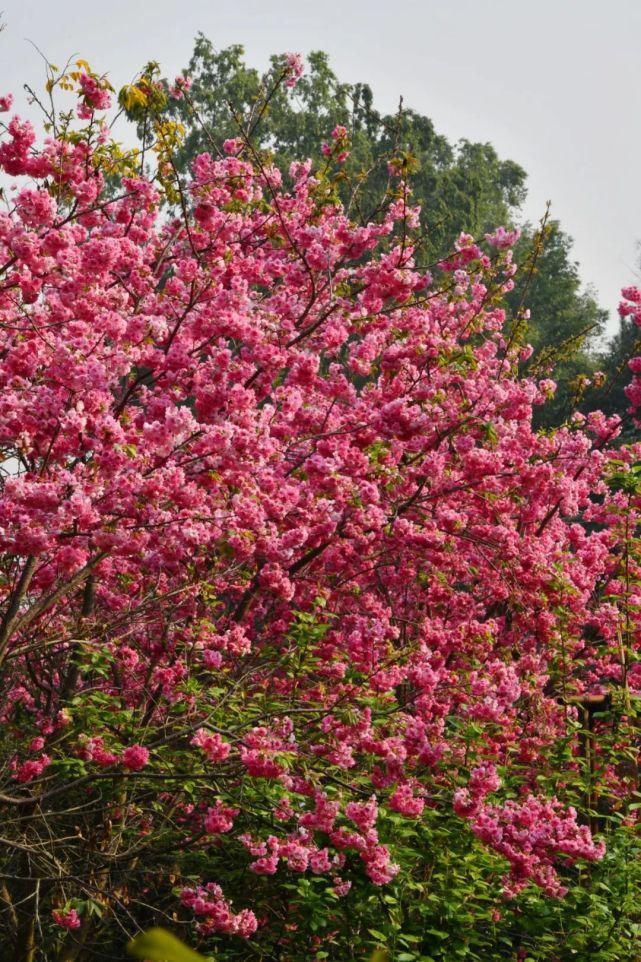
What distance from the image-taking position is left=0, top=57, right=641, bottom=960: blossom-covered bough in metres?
5.30

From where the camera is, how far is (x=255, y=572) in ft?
23.8

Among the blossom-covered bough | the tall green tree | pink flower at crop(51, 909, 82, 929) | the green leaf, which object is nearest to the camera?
the green leaf

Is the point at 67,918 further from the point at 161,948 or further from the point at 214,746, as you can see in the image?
the point at 161,948

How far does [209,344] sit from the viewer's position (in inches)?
245

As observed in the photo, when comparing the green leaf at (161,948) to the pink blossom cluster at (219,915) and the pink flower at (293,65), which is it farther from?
the pink flower at (293,65)

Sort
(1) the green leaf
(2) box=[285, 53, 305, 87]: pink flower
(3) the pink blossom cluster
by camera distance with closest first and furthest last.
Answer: (1) the green leaf < (3) the pink blossom cluster < (2) box=[285, 53, 305, 87]: pink flower

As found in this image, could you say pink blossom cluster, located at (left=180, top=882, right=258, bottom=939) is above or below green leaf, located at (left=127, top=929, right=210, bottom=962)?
below

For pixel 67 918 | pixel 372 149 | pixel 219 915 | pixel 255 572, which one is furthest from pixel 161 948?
pixel 372 149

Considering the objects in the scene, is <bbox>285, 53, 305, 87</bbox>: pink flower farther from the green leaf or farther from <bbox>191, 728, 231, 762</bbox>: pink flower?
the green leaf

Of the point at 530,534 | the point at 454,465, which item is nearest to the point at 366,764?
the point at 454,465

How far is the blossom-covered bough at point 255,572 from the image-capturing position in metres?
5.30

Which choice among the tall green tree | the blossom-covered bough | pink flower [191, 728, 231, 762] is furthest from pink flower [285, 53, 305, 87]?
the tall green tree

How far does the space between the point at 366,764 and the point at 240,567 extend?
1456 millimetres

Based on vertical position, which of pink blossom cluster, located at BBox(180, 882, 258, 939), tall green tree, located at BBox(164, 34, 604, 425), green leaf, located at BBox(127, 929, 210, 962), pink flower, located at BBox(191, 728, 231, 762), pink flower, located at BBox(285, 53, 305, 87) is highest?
tall green tree, located at BBox(164, 34, 604, 425)
